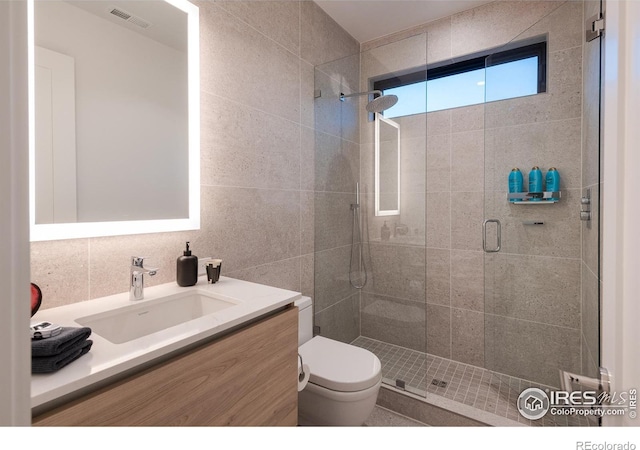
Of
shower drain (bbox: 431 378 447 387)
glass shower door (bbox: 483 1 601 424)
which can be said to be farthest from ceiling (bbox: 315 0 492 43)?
shower drain (bbox: 431 378 447 387)

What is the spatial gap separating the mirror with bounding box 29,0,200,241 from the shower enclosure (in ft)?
3.21

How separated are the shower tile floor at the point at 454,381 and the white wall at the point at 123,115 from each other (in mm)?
1620

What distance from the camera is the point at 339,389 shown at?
1.38 metres

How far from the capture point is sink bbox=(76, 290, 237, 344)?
38.5 inches

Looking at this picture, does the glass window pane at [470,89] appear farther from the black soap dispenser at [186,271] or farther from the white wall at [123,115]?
the black soap dispenser at [186,271]

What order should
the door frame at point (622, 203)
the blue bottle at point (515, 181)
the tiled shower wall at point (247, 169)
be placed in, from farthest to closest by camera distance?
the blue bottle at point (515, 181) < the tiled shower wall at point (247, 169) < the door frame at point (622, 203)

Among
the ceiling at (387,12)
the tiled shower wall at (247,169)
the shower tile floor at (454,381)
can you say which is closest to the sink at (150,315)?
the tiled shower wall at (247,169)

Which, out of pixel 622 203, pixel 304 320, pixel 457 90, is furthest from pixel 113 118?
pixel 457 90

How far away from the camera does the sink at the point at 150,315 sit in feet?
3.21

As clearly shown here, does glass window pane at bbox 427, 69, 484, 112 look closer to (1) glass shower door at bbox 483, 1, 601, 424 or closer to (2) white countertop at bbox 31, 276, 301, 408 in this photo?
(1) glass shower door at bbox 483, 1, 601, 424

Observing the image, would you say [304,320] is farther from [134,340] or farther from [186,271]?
[134,340]

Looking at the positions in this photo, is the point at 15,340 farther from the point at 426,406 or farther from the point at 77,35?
the point at 426,406

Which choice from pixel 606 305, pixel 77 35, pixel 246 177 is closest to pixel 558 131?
pixel 606 305

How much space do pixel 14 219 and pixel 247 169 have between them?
1346 millimetres
